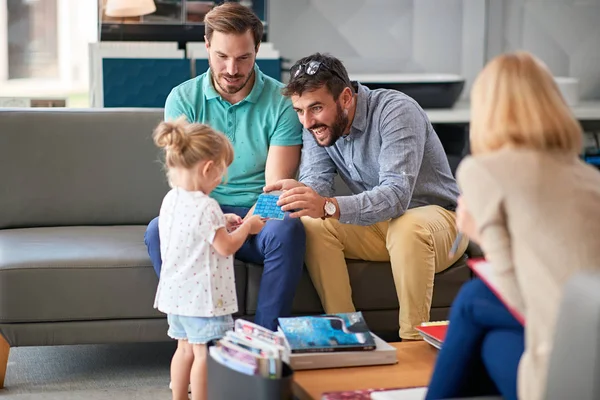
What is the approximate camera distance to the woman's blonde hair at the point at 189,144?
2.26 m

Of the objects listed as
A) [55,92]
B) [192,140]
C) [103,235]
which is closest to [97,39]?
[55,92]

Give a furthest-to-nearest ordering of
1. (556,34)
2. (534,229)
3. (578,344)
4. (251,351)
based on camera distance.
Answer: (556,34) → (251,351) → (534,229) → (578,344)

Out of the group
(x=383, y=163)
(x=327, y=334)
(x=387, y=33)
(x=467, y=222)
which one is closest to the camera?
(x=467, y=222)

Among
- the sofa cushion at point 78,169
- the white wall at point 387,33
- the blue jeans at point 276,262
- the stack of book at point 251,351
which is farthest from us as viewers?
the white wall at point 387,33

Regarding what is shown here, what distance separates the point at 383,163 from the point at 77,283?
949 mm

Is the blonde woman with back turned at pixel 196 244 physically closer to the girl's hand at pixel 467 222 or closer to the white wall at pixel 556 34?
the girl's hand at pixel 467 222

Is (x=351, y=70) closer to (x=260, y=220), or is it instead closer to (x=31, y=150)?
(x=31, y=150)

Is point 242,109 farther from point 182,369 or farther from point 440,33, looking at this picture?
point 440,33

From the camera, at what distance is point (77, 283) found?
263 cm

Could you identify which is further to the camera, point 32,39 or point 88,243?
point 32,39

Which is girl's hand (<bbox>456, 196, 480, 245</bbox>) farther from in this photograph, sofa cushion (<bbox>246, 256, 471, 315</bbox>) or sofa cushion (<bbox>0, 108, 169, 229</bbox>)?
sofa cushion (<bbox>0, 108, 169, 229</bbox>)

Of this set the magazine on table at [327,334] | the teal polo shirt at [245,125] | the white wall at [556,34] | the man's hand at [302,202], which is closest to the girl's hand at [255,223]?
the man's hand at [302,202]

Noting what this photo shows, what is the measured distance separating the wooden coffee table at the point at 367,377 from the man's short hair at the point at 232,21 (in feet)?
3.71

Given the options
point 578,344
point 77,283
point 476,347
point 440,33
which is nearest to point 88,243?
point 77,283
